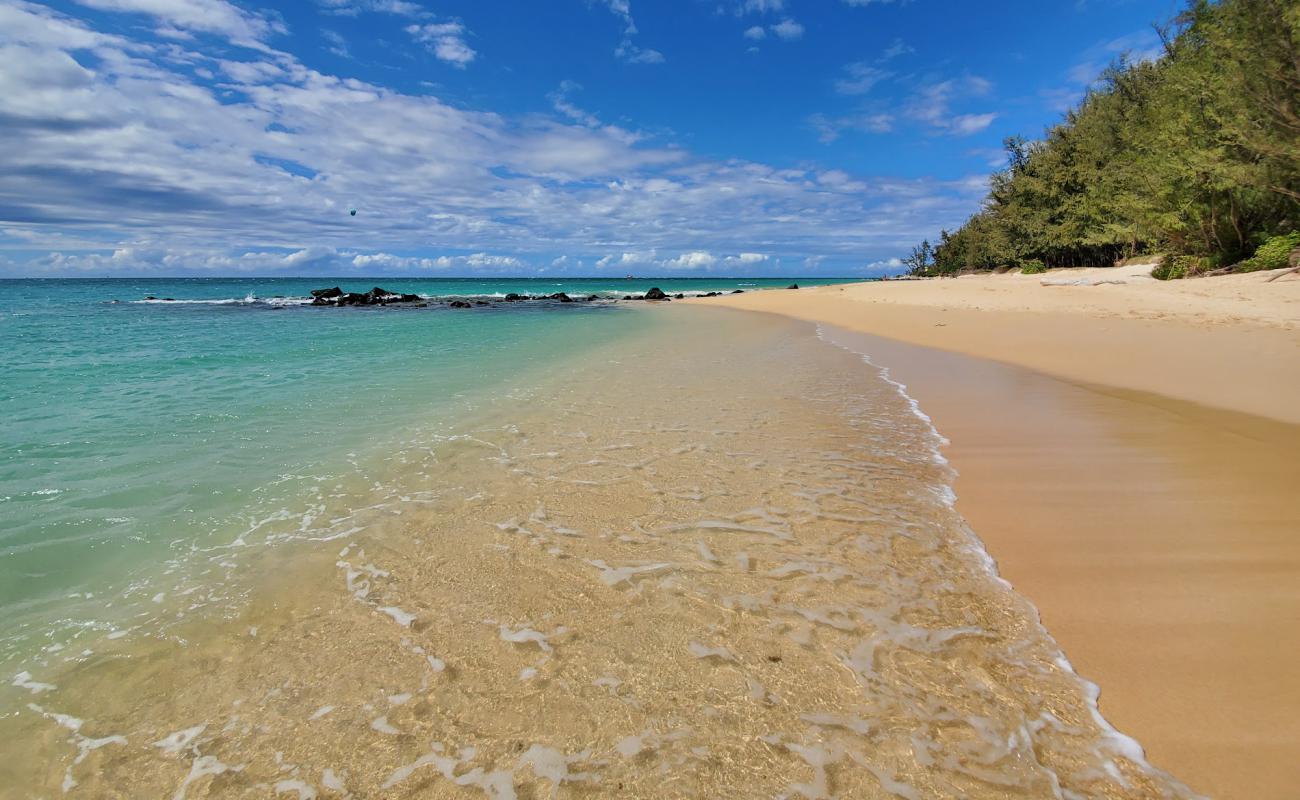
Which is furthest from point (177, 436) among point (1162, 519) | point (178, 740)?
point (1162, 519)

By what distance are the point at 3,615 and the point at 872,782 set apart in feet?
17.3

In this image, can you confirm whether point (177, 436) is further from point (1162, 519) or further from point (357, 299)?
point (357, 299)

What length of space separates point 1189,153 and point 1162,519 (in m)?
27.7

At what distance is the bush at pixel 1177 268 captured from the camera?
79.0 ft

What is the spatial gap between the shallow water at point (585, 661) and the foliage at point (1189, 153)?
2263 centimetres

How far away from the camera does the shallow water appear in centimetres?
229

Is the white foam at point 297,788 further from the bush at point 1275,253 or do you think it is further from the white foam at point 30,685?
the bush at point 1275,253

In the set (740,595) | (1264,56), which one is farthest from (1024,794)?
(1264,56)

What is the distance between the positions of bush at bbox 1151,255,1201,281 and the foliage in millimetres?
161

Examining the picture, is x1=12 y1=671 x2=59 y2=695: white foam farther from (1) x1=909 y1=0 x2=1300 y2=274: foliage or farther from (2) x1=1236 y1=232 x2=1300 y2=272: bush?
(2) x1=1236 y1=232 x2=1300 y2=272: bush

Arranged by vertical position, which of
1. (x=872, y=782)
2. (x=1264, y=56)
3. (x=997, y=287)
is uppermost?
(x=1264, y=56)

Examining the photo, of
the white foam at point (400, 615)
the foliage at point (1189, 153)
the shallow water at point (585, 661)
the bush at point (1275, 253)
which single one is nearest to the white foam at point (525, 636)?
the shallow water at point (585, 661)

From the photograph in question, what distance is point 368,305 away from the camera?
45500 millimetres

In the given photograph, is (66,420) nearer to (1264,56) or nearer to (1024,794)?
(1024,794)
